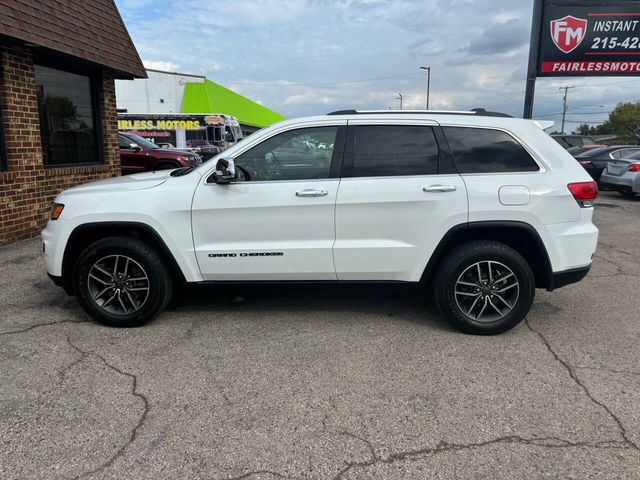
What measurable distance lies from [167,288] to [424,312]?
92.0 inches

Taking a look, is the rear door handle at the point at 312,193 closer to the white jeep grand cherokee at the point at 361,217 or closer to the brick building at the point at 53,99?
the white jeep grand cherokee at the point at 361,217

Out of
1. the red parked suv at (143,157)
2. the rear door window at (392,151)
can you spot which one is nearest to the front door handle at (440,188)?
the rear door window at (392,151)

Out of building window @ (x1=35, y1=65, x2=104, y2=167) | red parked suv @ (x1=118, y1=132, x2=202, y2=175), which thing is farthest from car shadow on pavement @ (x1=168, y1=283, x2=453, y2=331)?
red parked suv @ (x1=118, y1=132, x2=202, y2=175)

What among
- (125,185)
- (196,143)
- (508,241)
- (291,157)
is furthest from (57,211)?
(196,143)

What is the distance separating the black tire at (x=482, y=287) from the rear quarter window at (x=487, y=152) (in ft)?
2.03

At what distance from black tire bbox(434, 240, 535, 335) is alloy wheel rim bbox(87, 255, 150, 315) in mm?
2480

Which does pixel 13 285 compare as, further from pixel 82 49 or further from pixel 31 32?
pixel 82 49

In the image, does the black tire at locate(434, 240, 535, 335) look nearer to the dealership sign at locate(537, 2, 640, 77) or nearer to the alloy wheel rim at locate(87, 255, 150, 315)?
the alloy wheel rim at locate(87, 255, 150, 315)

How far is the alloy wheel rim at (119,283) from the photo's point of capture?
13.6 ft

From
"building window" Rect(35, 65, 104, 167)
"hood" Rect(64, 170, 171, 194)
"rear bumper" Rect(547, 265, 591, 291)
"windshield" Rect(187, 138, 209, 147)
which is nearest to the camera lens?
"rear bumper" Rect(547, 265, 591, 291)

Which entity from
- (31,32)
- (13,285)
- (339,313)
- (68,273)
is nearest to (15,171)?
(31,32)

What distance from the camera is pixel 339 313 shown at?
4609mm

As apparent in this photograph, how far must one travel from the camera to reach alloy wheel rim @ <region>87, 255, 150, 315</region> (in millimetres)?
4148

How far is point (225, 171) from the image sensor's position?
390 cm
